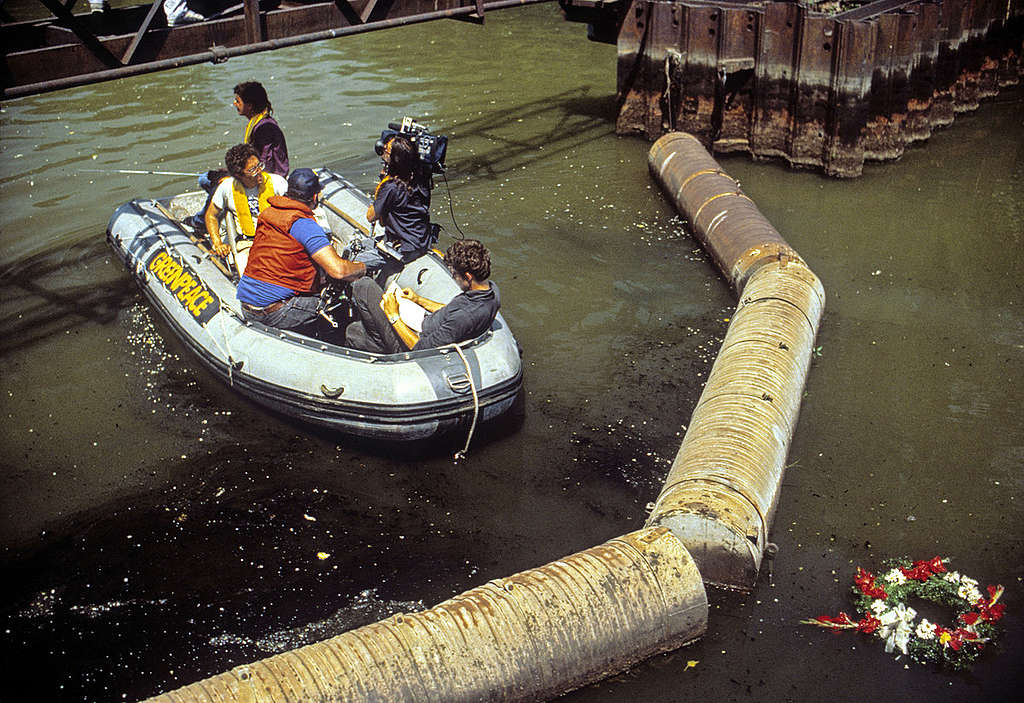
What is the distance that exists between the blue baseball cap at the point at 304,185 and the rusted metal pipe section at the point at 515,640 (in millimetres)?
5184

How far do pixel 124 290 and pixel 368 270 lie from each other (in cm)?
371

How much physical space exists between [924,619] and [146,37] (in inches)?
347

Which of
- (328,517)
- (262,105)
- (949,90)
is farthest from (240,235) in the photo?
(949,90)

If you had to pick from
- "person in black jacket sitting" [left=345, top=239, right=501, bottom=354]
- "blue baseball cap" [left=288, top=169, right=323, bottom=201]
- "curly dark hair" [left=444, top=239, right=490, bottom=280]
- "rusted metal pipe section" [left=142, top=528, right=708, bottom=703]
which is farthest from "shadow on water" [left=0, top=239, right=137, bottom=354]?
"rusted metal pipe section" [left=142, top=528, right=708, bottom=703]

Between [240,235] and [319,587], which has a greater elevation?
[240,235]

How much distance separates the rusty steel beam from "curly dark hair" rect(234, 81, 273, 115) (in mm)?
486

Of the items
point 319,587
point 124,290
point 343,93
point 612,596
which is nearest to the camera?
point 612,596

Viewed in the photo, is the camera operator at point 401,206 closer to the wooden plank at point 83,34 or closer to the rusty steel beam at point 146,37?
the rusty steel beam at point 146,37

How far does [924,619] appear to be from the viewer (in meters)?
6.36

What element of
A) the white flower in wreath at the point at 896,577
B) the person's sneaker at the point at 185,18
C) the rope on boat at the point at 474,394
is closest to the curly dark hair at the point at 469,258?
the rope on boat at the point at 474,394

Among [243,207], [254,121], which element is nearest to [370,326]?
[243,207]

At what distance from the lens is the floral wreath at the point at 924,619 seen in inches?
241

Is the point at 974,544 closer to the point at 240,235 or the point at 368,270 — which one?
the point at 368,270

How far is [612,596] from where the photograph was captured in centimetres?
577
